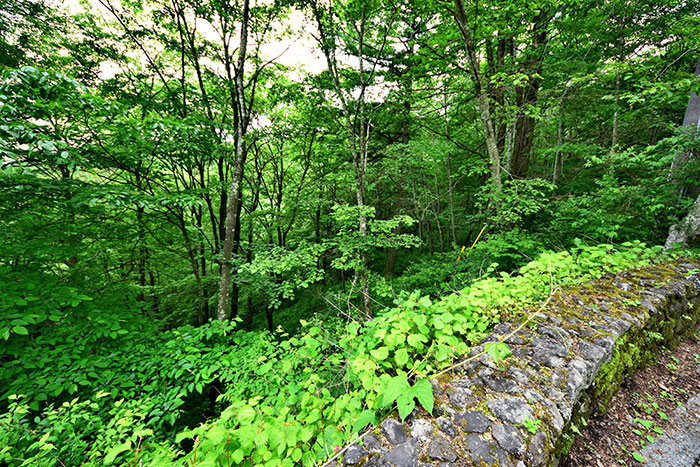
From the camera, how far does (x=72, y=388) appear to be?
101 inches

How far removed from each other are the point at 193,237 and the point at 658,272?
1115 cm

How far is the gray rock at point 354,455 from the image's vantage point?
1209 mm

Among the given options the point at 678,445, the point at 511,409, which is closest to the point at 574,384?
the point at 511,409

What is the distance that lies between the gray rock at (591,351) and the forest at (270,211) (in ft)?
2.09

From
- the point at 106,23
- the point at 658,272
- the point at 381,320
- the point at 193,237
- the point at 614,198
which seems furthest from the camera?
the point at 193,237

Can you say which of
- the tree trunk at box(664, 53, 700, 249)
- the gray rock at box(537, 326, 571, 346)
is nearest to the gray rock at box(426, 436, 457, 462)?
the gray rock at box(537, 326, 571, 346)

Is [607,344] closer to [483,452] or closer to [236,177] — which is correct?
[483,452]

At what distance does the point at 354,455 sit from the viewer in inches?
48.5

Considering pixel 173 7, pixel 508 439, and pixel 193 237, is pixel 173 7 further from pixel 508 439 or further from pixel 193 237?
pixel 508 439

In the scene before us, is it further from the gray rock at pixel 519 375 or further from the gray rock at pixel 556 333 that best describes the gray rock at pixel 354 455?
the gray rock at pixel 556 333

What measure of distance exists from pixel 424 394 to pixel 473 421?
32 centimetres

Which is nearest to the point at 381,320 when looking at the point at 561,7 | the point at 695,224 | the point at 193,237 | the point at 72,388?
the point at 72,388

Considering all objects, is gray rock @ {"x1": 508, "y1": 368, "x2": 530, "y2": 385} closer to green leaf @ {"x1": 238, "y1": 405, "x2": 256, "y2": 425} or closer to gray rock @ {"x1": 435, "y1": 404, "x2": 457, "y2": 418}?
gray rock @ {"x1": 435, "y1": 404, "x2": 457, "y2": 418}

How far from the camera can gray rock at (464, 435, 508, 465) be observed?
1.15 m
